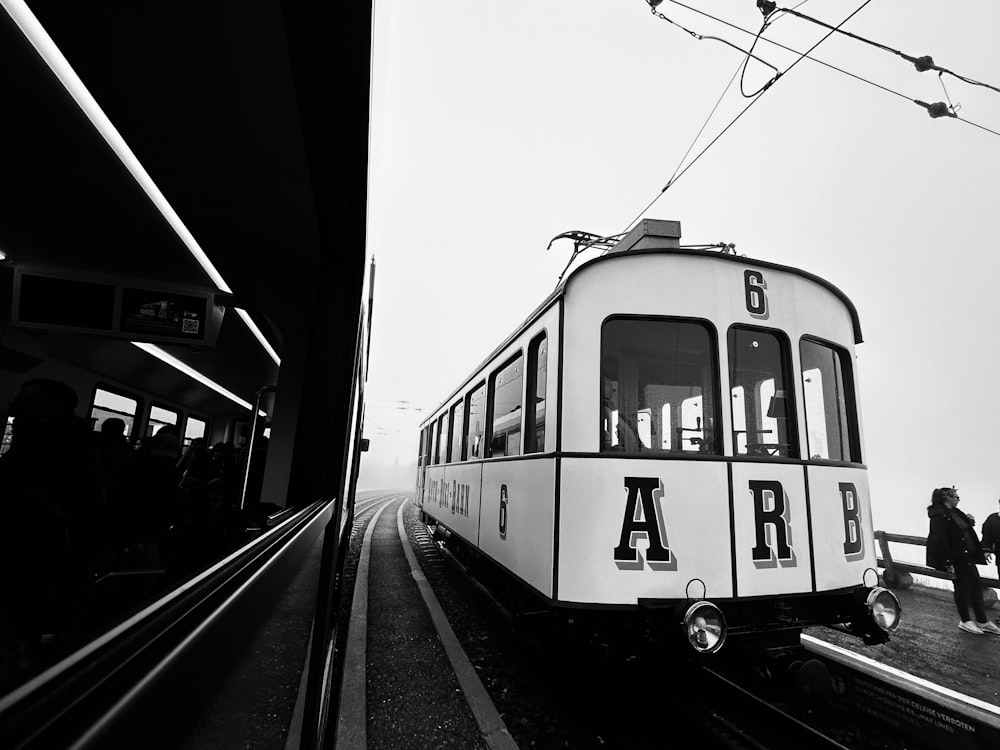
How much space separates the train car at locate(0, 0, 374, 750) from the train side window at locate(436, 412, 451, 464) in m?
2.82

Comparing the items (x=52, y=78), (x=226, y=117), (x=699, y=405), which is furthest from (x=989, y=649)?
(x=52, y=78)

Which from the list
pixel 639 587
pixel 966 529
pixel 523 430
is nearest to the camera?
pixel 639 587

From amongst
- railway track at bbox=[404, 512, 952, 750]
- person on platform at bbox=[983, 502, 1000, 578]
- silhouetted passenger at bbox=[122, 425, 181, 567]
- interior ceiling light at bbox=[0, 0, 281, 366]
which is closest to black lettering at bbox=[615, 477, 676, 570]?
railway track at bbox=[404, 512, 952, 750]

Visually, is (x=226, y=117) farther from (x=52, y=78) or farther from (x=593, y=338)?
(x=593, y=338)

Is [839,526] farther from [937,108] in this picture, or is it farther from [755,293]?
[937,108]

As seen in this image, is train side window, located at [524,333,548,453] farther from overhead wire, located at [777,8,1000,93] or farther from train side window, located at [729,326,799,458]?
overhead wire, located at [777,8,1000,93]

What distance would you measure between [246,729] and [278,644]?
24 cm

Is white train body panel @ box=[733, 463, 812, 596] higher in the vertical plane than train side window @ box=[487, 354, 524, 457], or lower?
lower

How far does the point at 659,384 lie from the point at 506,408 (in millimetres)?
1617

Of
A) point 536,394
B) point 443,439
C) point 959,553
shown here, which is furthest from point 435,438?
point 959,553

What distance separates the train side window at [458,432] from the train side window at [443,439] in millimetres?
359

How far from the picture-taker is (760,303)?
3629 millimetres

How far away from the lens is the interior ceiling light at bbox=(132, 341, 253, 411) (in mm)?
6391

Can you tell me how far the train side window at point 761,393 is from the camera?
11.5 feet
